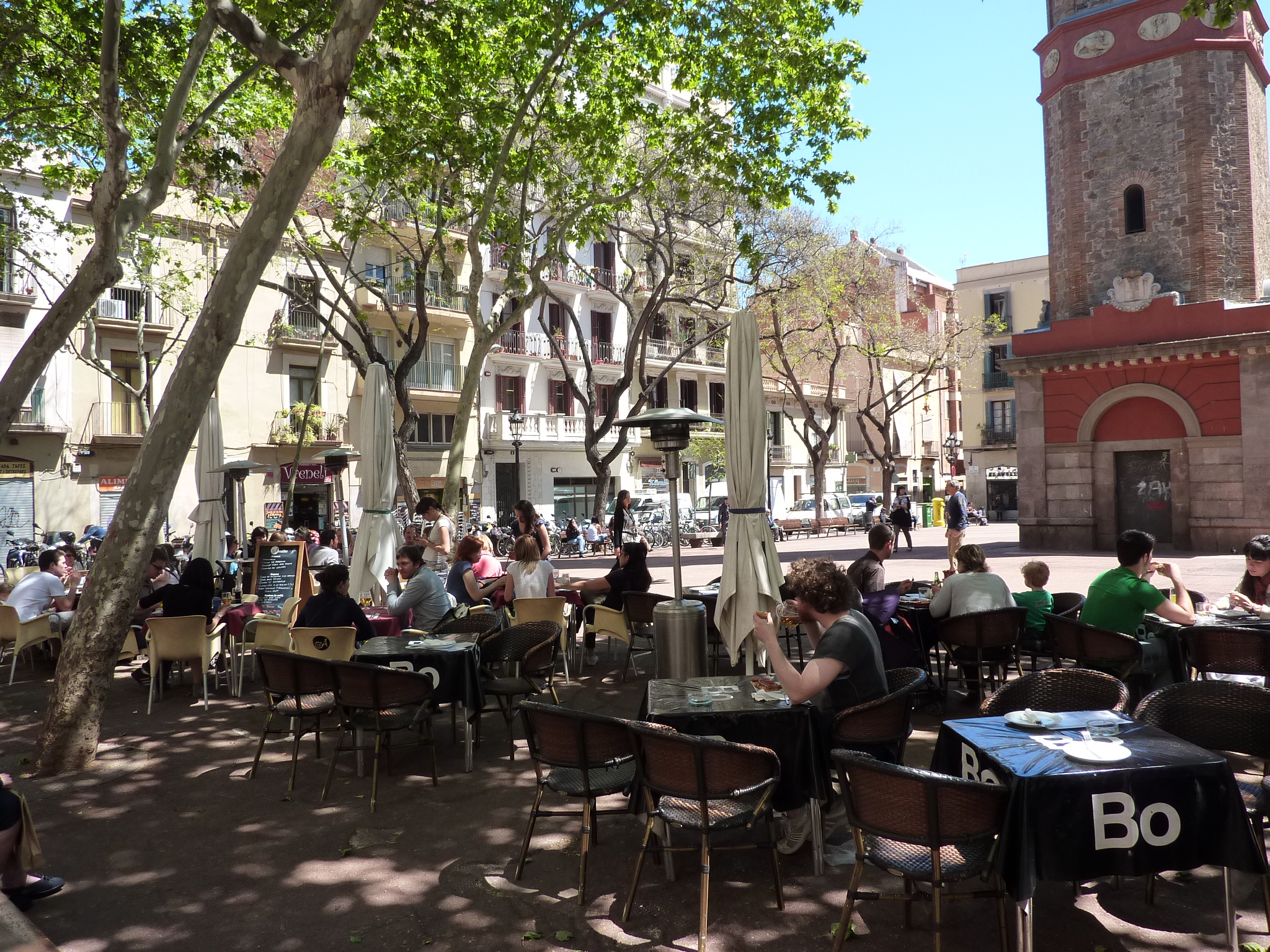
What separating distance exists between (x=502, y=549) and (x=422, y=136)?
45.5 ft

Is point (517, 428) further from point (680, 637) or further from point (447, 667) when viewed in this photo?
point (447, 667)

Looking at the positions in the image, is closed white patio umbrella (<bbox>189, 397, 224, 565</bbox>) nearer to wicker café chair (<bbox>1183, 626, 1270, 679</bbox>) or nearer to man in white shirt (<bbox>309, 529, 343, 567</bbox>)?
man in white shirt (<bbox>309, 529, 343, 567</bbox>)

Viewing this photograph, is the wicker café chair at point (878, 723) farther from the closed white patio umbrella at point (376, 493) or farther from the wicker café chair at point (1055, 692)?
the closed white patio umbrella at point (376, 493)

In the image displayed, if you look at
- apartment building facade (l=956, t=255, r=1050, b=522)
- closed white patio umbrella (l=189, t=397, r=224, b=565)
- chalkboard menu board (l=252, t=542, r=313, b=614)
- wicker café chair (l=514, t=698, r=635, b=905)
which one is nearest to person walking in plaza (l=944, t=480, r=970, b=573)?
chalkboard menu board (l=252, t=542, r=313, b=614)

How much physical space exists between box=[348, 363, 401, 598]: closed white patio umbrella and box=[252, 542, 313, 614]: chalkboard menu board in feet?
7.14

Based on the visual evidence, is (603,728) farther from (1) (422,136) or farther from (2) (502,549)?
(2) (502,549)

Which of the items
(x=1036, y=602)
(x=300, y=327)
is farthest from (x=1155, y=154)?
(x=300, y=327)

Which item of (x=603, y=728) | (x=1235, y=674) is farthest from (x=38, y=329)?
(x=1235, y=674)

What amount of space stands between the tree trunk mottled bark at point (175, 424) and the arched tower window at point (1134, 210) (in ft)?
59.7

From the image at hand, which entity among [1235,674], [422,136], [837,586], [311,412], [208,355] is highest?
[422,136]

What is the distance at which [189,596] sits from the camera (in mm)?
7820

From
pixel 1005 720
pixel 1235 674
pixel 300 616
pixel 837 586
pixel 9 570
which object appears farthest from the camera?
pixel 9 570

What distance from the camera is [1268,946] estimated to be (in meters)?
3.23

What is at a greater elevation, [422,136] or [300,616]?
[422,136]
